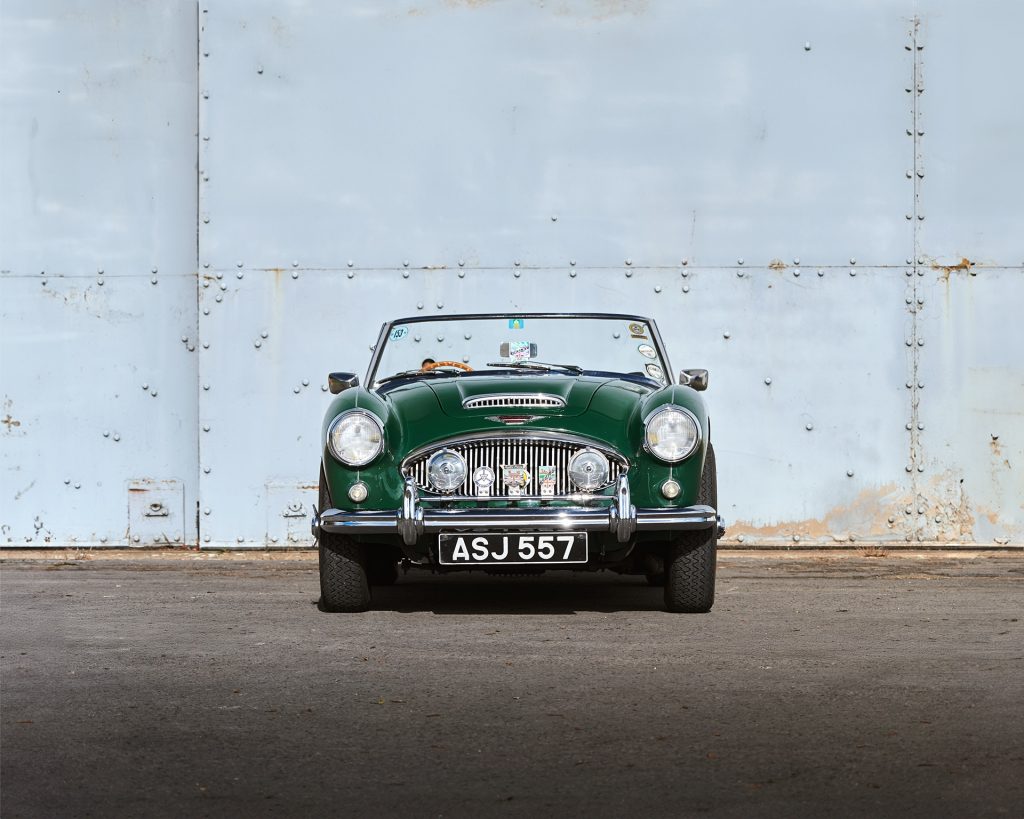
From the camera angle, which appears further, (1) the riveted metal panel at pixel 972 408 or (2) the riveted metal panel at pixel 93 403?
(2) the riveted metal panel at pixel 93 403

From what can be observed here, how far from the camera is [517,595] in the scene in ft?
23.7

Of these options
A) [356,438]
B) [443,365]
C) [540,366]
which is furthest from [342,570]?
[540,366]

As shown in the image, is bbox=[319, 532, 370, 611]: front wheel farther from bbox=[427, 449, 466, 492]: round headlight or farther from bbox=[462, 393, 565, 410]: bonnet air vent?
bbox=[462, 393, 565, 410]: bonnet air vent

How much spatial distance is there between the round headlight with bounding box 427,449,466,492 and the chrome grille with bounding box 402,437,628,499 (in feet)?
0.06

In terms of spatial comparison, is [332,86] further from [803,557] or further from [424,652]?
[424,652]

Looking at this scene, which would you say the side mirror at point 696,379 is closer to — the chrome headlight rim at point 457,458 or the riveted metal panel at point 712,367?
the chrome headlight rim at point 457,458

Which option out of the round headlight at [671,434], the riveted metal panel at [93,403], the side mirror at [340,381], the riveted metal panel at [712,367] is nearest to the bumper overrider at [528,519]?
the round headlight at [671,434]

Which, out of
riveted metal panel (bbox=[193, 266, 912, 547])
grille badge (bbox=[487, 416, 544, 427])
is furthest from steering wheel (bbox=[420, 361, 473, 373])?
riveted metal panel (bbox=[193, 266, 912, 547])

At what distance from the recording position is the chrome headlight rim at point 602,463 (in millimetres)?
6086

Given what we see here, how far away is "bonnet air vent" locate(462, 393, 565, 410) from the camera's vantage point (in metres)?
6.25

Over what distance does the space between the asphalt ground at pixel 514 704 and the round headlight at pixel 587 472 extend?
554mm

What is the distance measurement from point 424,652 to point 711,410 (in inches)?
154

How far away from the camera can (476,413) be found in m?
6.20

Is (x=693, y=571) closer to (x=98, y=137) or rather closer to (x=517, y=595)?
(x=517, y=595)
